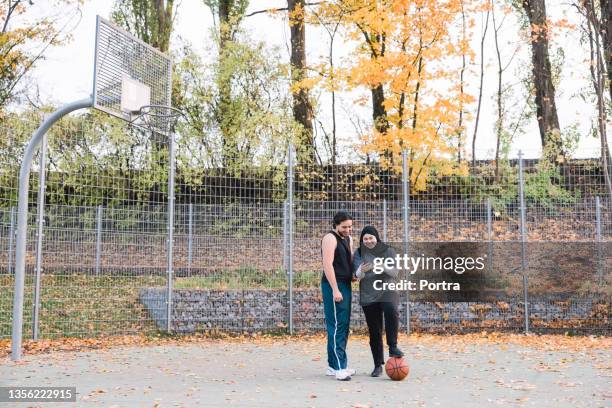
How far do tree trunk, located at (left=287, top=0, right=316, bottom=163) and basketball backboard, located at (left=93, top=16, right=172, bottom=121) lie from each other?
32.3 feet

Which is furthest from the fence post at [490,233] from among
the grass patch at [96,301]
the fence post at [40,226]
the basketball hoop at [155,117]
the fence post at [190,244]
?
the fence post at [40,226]

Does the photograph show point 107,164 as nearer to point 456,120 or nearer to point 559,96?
point 456,120

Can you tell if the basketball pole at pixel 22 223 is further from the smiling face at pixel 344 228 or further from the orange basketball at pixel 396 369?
the orange basketball at pixel 396 369

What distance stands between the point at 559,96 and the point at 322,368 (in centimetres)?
2055

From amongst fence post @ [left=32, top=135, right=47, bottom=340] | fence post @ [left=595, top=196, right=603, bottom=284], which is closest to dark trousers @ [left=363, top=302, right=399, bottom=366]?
fence post @ [left=32, top=135, right=47, bottom=340]

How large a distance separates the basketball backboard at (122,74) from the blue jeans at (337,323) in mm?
3487

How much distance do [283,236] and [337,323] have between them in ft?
14.2

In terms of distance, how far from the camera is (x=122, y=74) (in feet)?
28.8

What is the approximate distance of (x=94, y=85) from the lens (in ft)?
26.6

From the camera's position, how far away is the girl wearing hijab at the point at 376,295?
732cm

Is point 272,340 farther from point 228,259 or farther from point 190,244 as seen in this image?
point 190,244

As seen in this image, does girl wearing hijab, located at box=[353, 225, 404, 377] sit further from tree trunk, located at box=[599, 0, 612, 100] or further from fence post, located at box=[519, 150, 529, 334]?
tree trunk, located at box=[599, 0, 612, 100]
